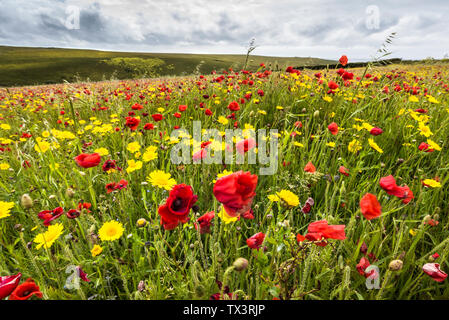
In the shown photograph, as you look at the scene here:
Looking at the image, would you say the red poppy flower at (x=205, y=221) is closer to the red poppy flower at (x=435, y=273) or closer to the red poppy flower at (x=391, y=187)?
the red poppy flower at (x=391, y=187)

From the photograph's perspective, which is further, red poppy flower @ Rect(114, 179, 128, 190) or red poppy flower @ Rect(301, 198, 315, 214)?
red poppy flower @ Rect(114, 179, 128, 190)

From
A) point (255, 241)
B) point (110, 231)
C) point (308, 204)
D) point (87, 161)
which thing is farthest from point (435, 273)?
point (87, 161)

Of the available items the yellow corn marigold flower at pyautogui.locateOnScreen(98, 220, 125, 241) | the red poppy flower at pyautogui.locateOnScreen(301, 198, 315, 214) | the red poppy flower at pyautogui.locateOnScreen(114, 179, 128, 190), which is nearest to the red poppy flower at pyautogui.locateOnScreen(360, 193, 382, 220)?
the red poppy flower at pyautogui.locateOnScreen(301, 198, 315, 214)

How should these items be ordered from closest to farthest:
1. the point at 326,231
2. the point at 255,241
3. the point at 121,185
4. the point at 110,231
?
1. the point at 326,231
2. the point at 255,241
3. the point at 110,231
4. the point at 121,185

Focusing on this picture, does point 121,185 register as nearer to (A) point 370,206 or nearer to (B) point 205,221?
(B) point 205,221

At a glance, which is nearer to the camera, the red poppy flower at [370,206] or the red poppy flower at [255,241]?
the red poppy flower at [370,206]

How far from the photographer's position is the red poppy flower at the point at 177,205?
805 mm

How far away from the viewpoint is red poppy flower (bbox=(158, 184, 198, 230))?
805mm

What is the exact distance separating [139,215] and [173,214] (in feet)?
3.31

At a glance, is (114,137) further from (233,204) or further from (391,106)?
(391,106)

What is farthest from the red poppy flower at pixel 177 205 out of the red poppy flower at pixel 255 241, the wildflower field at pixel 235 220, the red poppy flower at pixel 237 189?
the red poppy flower at pixel 255 241

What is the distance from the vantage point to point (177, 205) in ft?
2.88

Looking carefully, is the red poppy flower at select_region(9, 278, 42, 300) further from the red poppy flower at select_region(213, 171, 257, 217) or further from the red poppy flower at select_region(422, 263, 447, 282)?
the red poppy flower at select_region(422, 263, 447, 282)
